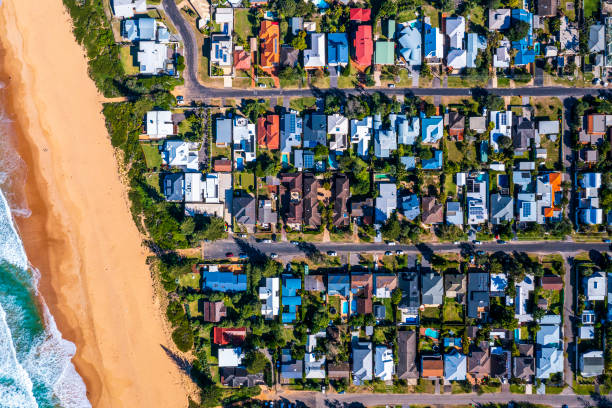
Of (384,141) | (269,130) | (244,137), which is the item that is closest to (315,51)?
(269,130)

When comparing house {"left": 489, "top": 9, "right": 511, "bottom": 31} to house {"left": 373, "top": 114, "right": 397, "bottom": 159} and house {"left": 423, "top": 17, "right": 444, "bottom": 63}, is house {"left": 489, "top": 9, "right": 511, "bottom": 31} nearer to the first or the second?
house {"left": 423, "top": 17, "right": 444, "bottom": 63}

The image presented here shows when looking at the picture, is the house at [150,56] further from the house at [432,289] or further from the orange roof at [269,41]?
the house at [432,289]

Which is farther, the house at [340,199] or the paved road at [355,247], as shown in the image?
the paved road at [355,247]

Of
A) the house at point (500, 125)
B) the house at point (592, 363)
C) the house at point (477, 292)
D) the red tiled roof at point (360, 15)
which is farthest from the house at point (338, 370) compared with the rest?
the red tiled roof at point (360, 15)

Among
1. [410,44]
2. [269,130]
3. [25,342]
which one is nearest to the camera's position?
[410,44]

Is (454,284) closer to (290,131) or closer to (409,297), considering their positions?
(409,297)

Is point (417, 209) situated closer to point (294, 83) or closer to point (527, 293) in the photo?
point (527, 293)
